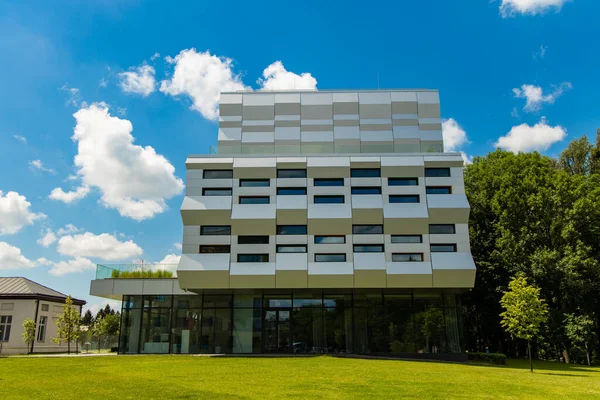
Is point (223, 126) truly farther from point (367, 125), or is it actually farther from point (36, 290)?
point (36, 290)

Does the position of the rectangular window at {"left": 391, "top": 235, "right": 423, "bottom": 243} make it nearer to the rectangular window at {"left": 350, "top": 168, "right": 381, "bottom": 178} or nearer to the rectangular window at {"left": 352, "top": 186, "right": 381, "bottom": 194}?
the rectangular window at {"left": 352, "top": 186, "right": 381, "bottom": 194}

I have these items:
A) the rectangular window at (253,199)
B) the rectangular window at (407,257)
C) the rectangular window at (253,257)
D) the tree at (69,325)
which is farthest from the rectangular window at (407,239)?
the tree at (69,325)

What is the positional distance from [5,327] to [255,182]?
99.0 ft

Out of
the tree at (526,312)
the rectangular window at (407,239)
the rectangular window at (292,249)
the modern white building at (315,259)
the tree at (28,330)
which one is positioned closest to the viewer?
the tree at (526,312)

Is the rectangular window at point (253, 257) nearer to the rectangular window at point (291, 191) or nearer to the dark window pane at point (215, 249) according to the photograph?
the dark window pane at point (215, 249)

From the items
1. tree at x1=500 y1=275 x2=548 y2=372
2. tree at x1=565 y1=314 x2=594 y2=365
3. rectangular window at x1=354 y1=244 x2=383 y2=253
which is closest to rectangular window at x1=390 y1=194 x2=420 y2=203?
rectangular window at x1=354 y1=244 x2=383 y2=253

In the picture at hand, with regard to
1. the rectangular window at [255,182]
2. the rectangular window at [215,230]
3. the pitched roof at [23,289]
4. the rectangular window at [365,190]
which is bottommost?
the pitched roof at [23,289]

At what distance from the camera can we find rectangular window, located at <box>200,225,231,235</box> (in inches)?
1303

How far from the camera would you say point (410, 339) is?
32906 millimetres

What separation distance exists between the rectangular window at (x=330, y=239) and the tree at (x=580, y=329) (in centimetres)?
1754

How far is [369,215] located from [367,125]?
9.64 m

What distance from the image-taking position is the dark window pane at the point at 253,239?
32938 mm

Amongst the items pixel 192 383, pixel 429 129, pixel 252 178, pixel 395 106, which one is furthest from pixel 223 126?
pixel 192 383

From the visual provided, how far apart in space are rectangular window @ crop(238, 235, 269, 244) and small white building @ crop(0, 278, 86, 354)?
26.0 meters
